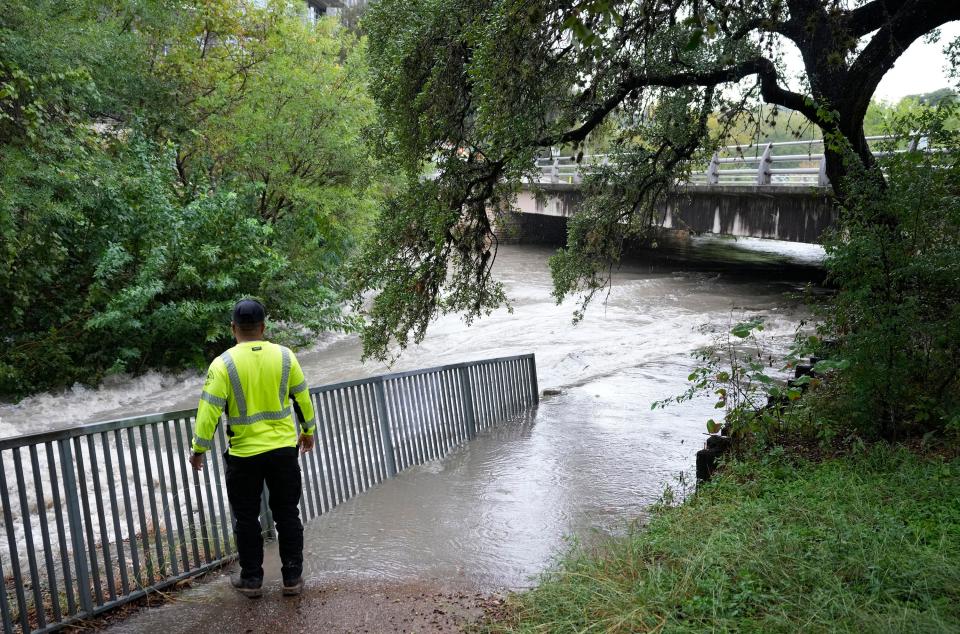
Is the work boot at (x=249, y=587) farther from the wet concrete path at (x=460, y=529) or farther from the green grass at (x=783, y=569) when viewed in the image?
the green grass at (x=783, y=569)

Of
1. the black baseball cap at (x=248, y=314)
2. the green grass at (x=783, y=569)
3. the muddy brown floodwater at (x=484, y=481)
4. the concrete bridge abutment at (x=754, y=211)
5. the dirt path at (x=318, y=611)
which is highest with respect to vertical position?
the concrete bridge abutment at (x=754, y=211)

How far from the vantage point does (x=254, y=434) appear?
14.8 ft

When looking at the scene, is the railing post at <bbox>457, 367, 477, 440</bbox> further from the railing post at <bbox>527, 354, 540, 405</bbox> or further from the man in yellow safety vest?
the man in yellow safety vest

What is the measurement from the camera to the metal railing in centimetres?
410

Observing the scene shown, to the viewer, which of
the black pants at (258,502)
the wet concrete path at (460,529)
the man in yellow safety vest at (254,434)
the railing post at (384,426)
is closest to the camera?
the wet concrete path at (460,529)

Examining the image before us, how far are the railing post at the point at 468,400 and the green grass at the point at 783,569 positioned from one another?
438 cm

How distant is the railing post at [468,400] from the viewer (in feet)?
31.0

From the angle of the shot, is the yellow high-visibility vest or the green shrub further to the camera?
the green shrub

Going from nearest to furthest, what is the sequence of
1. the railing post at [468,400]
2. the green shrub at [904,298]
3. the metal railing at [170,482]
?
the metal railing at [170,482] < the green shrub at [904,298] < the railing post at [468,400]

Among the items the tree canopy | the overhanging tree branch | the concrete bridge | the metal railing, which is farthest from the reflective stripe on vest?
the concrete bridge

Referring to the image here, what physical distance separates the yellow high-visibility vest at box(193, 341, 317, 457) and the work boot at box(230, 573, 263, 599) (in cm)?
79

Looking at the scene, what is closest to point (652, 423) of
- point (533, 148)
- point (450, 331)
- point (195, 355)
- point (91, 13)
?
point (533, 148)

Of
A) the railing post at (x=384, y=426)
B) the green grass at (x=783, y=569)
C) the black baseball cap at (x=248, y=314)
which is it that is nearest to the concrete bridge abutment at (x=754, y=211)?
the railing post at (x=384, y=426)

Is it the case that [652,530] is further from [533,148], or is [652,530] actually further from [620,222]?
[620,222]
